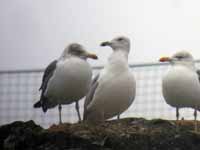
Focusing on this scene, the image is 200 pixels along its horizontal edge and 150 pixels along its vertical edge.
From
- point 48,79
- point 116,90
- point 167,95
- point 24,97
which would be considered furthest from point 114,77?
point 24,97

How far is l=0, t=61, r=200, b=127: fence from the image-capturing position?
4992 mm

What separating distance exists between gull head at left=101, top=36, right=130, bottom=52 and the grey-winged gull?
1.66 ft

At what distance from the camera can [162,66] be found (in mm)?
5145

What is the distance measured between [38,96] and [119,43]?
105 cm

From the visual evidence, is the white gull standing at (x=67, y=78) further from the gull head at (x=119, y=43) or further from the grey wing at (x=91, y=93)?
the gull head at (x=119, y=43)

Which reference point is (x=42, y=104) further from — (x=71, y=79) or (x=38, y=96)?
(x=71, y=79)

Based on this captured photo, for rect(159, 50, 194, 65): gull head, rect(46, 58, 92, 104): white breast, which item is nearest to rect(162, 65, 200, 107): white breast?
rect(159, 50, 194, 65): gull head

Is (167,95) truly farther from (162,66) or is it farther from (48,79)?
(48,79)

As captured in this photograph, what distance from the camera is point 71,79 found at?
464 centimetres

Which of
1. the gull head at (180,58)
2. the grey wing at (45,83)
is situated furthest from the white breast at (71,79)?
the gull head at (180,58)

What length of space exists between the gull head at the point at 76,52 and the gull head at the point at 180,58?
2.08ft

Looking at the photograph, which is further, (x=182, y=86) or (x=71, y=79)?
(x=71, y=79)

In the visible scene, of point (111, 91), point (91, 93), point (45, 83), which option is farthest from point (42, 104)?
point (111, 91)

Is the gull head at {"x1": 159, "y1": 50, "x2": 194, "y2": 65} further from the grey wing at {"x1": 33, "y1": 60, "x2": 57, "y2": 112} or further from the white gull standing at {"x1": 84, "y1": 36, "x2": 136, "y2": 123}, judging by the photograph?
the grey wing at {"x1": 33, "y1": 60, "x2": 57, "y2": 112}
